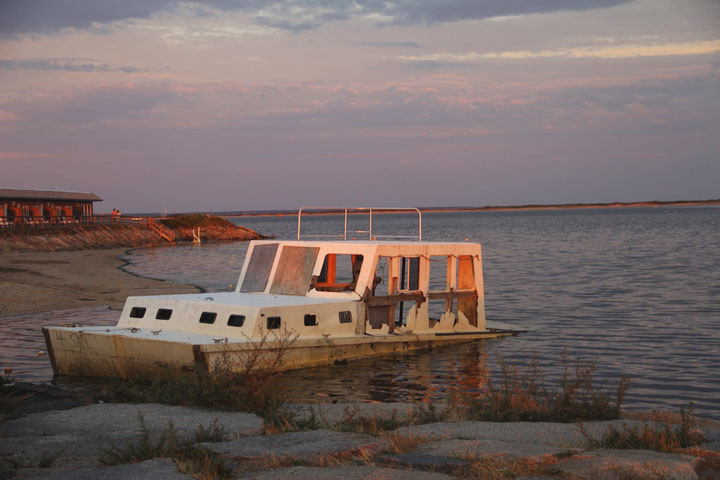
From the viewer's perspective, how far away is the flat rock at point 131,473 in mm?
6996

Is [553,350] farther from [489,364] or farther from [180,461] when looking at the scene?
[180,461]

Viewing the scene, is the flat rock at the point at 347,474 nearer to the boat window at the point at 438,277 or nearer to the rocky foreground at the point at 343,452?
the rocky foreground at the point at 343,452

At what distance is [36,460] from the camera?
7.94 meters

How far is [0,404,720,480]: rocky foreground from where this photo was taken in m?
7.02

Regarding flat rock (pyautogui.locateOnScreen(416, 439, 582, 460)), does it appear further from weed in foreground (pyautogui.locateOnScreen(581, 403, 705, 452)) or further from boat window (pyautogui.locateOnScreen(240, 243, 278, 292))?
boat window (pyautogui.locateOnScreen(240, 243, 278, 292))

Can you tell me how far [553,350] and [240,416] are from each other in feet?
35.2

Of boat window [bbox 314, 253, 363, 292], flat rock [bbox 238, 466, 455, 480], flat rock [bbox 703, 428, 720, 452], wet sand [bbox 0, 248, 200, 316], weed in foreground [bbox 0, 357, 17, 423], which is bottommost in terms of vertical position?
wet sand [bbox 0, 248, 200, 316]

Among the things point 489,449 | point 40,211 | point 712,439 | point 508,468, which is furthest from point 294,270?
point 40,211

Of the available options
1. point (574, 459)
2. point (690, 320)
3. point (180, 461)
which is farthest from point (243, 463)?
point (690, 320)

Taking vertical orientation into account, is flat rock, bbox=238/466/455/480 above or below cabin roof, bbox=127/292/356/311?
below

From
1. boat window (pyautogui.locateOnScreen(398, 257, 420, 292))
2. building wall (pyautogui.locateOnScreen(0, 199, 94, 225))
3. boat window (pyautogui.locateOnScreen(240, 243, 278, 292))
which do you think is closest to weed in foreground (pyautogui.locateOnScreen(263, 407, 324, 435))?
boat window (pyautogui.locateOnScreen(240, 243, 278, 292))

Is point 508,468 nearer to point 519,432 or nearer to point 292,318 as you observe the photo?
point 519,432

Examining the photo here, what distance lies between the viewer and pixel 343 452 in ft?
25.2

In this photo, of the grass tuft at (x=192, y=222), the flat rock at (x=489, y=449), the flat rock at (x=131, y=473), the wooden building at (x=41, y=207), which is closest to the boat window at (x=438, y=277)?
the flat rock at (x=489, y=449)
